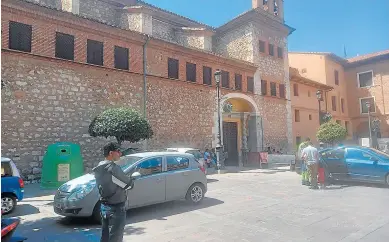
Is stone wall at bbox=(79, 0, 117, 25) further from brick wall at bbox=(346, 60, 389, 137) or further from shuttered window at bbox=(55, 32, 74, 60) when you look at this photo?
brick wall at bbox=(346, 60, 389, 137)

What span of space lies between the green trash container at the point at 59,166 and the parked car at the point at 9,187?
328 centimetres

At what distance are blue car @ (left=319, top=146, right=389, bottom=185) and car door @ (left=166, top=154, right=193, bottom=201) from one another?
20.9ft

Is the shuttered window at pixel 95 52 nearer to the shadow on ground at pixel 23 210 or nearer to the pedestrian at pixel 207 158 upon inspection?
the pedestrian at pixel 207 158

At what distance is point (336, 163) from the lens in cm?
1160

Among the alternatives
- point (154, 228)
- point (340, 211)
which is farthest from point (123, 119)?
point (340, 211)

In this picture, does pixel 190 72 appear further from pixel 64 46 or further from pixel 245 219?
pixel 245 219

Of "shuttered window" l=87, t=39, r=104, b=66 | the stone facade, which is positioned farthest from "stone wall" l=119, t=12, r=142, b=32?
"shuttered window" l=87, t=39, r=104, b=66

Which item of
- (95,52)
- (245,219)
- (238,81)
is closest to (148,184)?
(245,219)

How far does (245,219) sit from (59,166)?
24.7 ft

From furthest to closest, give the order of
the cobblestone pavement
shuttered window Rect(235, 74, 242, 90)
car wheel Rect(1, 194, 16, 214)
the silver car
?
shuttered window Rect(235, 74, 242, 90) < car wheel Rect(1, 194, 16, 214) < the silver car < the cobblestone pavement

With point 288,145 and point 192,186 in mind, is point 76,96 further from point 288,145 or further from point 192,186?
point 288,145

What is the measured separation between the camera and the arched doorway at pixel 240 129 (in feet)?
72.2

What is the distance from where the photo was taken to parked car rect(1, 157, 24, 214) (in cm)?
723

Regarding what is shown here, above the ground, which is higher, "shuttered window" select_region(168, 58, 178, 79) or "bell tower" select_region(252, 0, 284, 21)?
"bell tower" select_region(252, 0, 284, 21)
